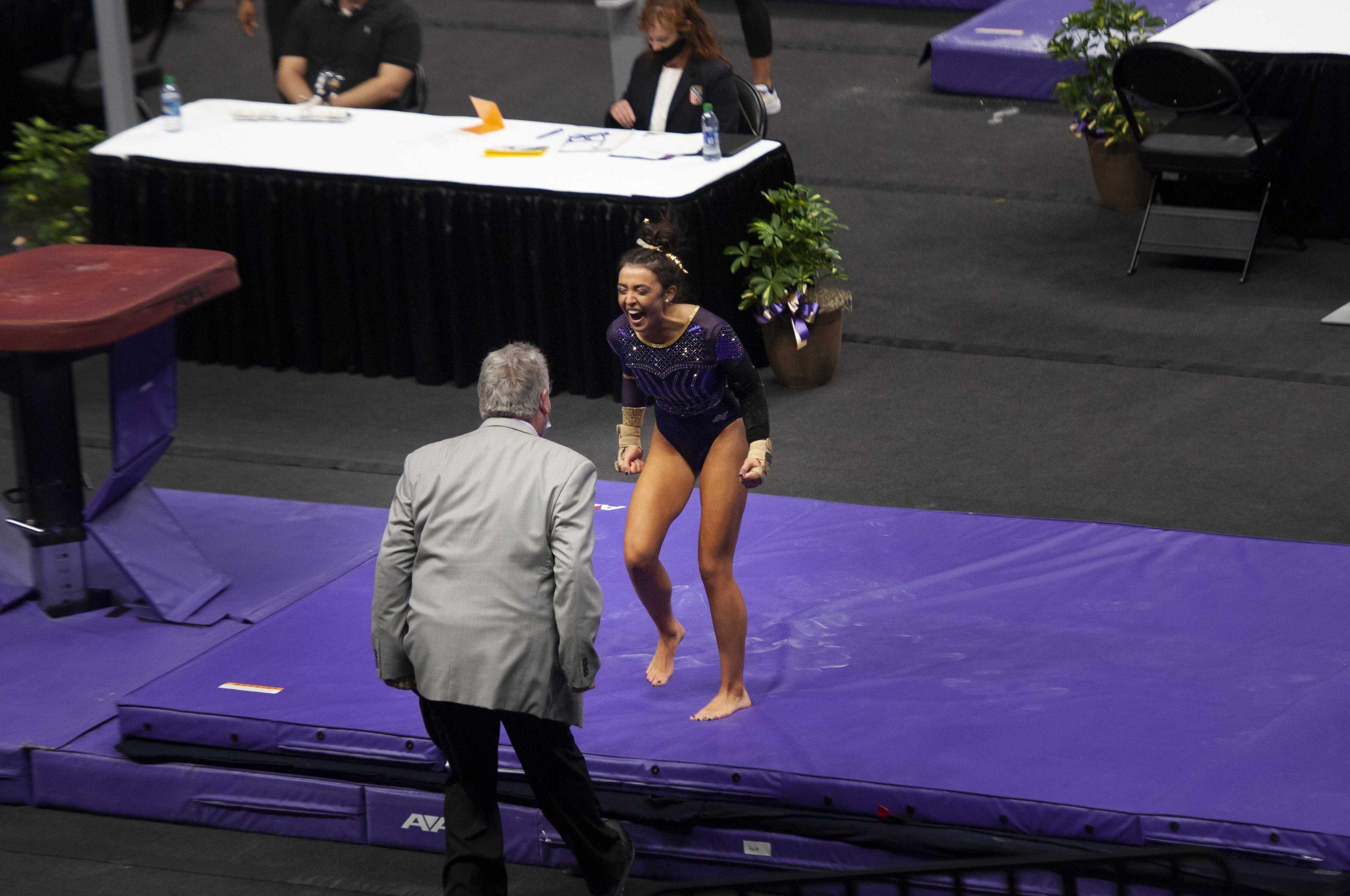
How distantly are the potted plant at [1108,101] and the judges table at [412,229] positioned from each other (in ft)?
6.18

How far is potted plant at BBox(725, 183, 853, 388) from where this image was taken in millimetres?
6352

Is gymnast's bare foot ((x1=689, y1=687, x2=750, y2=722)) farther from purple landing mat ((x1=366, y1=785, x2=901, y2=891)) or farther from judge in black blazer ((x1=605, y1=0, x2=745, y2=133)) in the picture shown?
judge in black blazer ((x1=605, y1=0, x2=745, y2=133))

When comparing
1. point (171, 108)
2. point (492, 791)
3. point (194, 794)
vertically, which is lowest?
point (194, 794)

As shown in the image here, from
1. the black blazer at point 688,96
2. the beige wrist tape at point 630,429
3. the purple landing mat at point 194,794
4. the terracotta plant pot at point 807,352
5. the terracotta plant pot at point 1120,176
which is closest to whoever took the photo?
the purple landing mat at point 194,794

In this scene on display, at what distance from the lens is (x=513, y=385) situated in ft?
11.2

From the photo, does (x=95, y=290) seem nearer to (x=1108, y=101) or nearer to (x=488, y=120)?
(x=488, y=120)

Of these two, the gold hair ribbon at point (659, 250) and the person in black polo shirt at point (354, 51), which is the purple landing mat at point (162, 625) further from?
the person in black polo shirt at point (354, 51)

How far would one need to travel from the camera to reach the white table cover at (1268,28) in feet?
24.7

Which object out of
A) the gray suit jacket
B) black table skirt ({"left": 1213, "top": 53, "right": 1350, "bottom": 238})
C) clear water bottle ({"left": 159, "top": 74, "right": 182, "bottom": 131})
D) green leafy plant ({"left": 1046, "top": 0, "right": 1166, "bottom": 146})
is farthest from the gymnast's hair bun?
black table skirt ({"left": 1213, "top": 53, "right": 1350, "bottom": 238})

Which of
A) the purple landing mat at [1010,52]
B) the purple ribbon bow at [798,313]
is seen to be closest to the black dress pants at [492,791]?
the purple ribbon bow at [798,313]

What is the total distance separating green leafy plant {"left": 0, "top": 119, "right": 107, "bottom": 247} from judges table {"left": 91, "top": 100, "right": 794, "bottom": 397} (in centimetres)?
19

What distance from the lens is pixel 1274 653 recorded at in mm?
4301

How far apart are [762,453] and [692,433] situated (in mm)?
239

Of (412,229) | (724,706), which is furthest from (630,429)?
(412,229)
